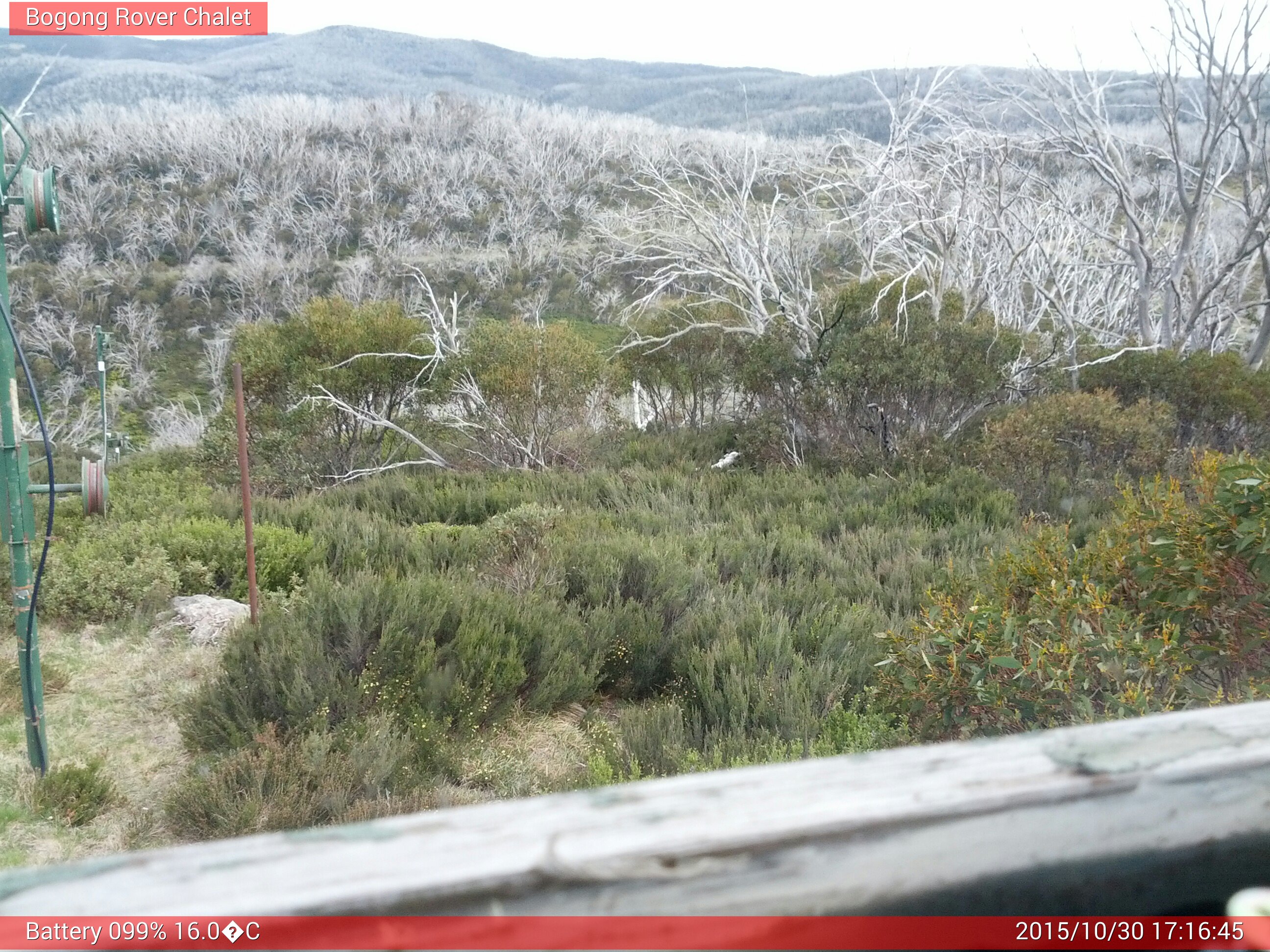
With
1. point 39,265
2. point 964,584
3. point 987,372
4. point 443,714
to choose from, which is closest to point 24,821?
point 443,714

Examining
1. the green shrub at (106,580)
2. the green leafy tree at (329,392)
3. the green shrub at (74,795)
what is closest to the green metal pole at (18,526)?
the green shrub at (74,795)

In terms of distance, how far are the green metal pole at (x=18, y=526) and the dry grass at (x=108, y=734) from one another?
0.23 metres

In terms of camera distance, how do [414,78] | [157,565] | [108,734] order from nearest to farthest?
[108,734], [157,565], [414,78]

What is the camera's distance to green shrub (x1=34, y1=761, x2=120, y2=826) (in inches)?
133

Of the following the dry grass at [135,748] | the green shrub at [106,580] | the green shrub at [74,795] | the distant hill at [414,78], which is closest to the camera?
the dry grass at [135,748]

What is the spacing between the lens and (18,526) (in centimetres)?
339

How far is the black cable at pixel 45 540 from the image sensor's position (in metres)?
3.05

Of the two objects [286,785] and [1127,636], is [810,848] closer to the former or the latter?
[1127,636]

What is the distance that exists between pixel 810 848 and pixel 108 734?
452 centimetres

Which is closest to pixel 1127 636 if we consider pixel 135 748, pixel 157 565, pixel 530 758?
pixel 530 758

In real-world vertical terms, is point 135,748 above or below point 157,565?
below

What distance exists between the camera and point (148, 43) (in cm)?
8981

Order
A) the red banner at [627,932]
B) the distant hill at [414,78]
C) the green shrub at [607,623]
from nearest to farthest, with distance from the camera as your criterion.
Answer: the red banner at [627,932] < the green shrub at [607,623] < the distant hill at [414,78]

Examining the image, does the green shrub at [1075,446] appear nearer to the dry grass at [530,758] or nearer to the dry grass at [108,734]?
the dry grass at [530,758]
